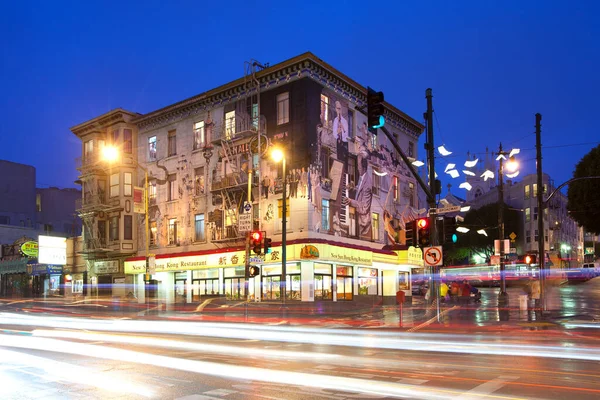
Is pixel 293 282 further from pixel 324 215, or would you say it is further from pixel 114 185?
pixel 114 185

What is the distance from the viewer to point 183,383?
9914mm

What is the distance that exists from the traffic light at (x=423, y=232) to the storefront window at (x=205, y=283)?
2264 cm

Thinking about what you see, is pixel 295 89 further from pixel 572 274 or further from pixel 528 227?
pixel 528 227

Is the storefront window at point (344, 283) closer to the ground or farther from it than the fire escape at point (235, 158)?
closer to the ground

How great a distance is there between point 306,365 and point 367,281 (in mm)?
29205

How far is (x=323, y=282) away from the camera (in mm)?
36406

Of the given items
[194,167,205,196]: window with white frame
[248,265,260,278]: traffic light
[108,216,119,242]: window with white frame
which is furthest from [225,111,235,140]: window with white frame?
[108,216,119,242]: window with white frame

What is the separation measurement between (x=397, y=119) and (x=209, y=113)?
50.9ft

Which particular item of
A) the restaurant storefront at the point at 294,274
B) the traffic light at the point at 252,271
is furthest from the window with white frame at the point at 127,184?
the traffic light at the point at 252,271

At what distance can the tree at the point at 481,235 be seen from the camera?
3317 inches

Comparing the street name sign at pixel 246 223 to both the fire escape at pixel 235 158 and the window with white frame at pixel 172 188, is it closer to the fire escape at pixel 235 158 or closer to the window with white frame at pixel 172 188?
the fire escape at pixel 235 158

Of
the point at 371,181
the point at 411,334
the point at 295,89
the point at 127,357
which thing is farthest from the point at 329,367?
the point at 371,181

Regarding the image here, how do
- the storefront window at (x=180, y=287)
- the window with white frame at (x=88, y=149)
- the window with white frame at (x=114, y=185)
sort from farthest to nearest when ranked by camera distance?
the window with white frame at (x=88, y=149), the window with white frame at (x=114, y=185), the storefront window at (x=180, y=287)

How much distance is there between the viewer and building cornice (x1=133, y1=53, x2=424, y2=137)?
35.6m
